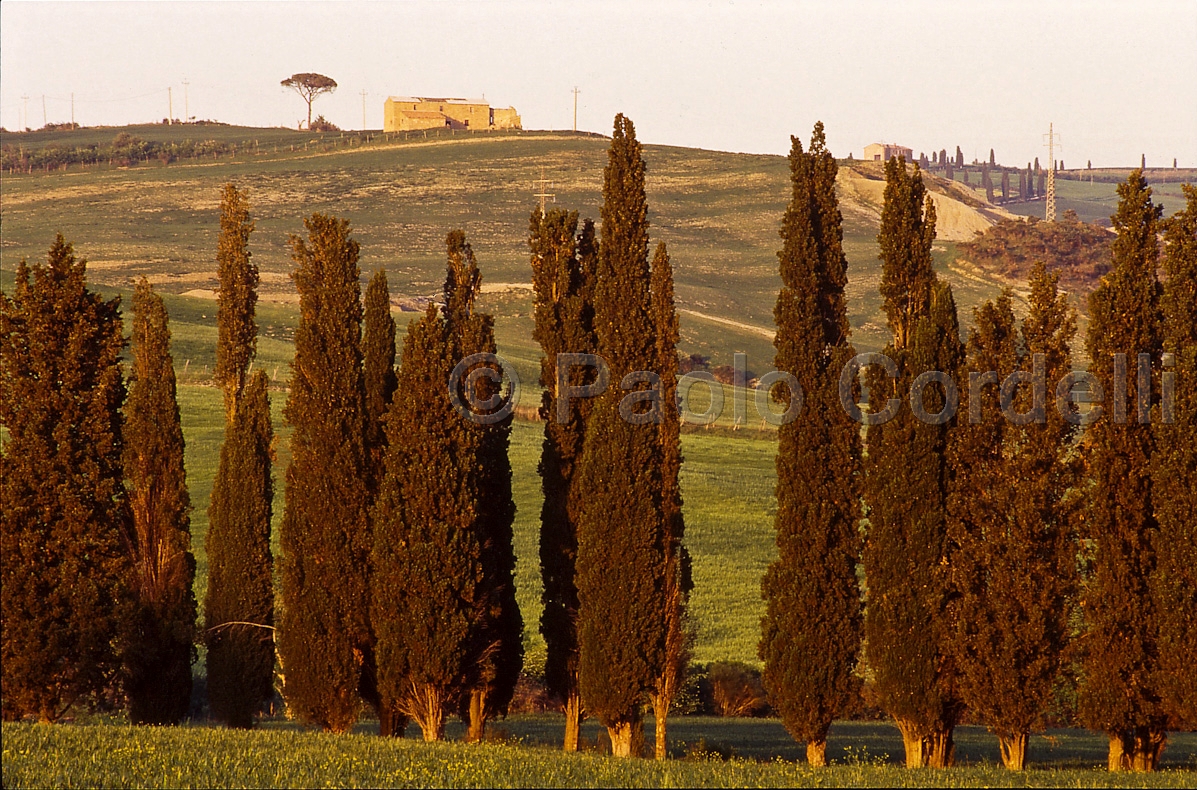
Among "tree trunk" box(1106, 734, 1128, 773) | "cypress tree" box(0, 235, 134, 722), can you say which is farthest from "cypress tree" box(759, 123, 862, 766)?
"cypress tree" box(0, 235, 134, 722)

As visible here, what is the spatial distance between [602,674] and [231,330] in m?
13.5

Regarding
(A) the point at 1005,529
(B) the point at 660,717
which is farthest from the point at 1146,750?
(B) the point at 660,717

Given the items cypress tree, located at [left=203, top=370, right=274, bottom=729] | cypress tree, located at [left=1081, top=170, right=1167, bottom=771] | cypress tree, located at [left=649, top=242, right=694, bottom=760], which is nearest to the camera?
cypress tree, located at [left=1081, top=170, right=1167, bottom=771]

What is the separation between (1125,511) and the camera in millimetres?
22359

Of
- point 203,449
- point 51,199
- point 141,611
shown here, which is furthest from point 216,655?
point 51,199

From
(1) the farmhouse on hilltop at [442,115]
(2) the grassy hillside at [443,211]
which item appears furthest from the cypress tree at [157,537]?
(1) the farmhouse on hilltop at [442,115]

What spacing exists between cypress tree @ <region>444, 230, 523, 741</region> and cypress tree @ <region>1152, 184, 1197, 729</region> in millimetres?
11760

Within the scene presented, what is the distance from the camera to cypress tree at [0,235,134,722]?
23.0m

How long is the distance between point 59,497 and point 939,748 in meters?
16.9

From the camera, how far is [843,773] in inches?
749

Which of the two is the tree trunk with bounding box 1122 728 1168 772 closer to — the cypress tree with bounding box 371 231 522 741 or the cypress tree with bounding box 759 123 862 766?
the cypress tree with bounding box 759 123 862 766

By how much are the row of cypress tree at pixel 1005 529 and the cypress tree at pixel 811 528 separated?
40mm

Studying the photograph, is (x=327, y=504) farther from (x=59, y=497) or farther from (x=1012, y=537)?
(x=1012, y=537)

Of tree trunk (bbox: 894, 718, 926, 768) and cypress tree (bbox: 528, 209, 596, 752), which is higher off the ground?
cypress tree (bbox: 528, 209, 596, 752)
